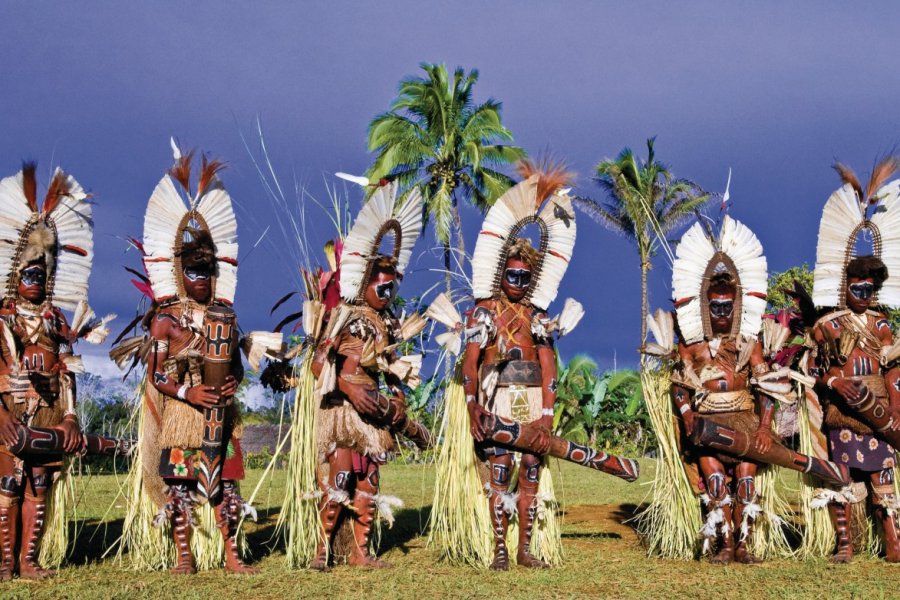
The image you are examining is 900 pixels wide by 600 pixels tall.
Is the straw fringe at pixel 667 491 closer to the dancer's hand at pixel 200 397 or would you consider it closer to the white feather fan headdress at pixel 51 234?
the dancer's hand at pixel 200 397

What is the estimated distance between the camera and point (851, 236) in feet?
18.5

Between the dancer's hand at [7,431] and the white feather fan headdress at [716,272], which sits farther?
the white feather fan headdress at [716,272]

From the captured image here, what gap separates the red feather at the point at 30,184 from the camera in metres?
5.09

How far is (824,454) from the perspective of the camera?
5648mm

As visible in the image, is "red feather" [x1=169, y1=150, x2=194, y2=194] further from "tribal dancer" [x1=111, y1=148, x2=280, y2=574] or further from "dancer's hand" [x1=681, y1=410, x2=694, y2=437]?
"dancer's hand" [x1=681, y1=410, x2=694, y2=437]

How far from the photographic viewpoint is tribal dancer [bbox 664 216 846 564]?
207 inches

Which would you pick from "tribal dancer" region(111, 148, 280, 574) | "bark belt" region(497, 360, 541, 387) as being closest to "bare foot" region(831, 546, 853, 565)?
"bark belt" region(497, 360, 541, 387)

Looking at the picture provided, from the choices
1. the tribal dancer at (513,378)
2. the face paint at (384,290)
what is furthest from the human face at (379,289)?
the tribal dancer at (513,378)

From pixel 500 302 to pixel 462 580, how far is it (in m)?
1.67

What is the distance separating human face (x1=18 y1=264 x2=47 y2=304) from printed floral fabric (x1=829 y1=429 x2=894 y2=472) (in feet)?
16.6

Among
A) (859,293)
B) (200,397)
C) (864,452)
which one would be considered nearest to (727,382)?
(864,452)

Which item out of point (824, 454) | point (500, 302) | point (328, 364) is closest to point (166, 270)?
point (328, 364)

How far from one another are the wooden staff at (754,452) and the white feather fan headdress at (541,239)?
123 centimetres

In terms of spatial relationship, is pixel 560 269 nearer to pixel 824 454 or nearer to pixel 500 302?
pixel 500 302
